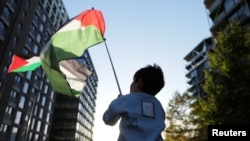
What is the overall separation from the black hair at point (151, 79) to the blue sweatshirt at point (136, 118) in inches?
8.5

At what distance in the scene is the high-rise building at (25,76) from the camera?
1348 inches

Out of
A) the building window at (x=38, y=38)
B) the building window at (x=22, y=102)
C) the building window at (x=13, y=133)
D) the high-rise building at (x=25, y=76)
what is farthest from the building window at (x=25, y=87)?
the building window at (x=38, y=38)

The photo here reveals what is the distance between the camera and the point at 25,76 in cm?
4100

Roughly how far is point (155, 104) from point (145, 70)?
15.6 inches

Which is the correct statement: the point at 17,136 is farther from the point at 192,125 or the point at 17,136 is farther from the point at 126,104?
the point at 126,104

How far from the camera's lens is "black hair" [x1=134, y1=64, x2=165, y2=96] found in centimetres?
246

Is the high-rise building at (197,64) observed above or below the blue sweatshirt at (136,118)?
above

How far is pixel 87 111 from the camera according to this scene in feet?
282

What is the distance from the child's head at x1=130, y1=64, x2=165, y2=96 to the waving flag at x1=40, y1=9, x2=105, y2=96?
374 cm

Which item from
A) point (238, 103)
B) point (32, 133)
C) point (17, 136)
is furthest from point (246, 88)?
point (32, 133)

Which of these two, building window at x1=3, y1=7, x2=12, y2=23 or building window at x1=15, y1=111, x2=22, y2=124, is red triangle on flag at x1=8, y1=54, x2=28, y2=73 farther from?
building window at x1=15, y1=111, x2=22, y2=124

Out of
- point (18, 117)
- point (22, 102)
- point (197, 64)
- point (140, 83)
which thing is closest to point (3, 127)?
point (18, 117)

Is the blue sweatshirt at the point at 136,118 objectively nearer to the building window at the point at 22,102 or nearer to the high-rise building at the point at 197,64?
the building window at the point at 22,102

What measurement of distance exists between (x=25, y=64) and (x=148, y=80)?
22.7ft
